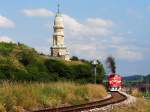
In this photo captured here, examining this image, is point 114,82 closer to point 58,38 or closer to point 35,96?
point 35,96

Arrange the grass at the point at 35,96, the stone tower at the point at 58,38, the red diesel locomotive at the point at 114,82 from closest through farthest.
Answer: the grass at the point at 35,96
the red diesel locomotive at the point at 114,82
the stone tower at the point at 58,38

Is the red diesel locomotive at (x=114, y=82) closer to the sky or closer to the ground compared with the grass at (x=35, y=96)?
closer to the sky

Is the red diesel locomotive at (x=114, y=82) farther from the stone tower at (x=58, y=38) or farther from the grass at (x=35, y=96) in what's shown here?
the stone tower at (x=58, y=38)

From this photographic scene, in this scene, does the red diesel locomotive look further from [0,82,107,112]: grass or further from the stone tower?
the stone tower

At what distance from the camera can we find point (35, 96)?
98.8 feet

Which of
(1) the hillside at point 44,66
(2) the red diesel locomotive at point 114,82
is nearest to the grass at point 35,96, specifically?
(2) the red diesel locomotive at point 114,82

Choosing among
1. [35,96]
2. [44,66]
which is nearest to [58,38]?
[44,66]

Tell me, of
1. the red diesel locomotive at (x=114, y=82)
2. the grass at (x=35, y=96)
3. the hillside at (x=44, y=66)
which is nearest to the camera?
the grass at (x=35, y=96)

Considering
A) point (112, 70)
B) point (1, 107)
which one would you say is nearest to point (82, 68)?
point (112, 70)

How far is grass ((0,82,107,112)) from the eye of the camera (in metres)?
24.4

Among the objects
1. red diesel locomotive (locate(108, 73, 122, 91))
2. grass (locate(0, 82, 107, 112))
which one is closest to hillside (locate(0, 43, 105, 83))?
red diesel locomotive (locate(108, 73, 122, 91))

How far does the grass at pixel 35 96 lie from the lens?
962 inches

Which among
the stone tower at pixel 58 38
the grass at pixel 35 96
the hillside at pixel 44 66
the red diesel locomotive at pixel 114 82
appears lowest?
the grass at pixel 35 96

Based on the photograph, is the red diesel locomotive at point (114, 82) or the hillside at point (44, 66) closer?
the red diesel locomotive at point (114, 82)
